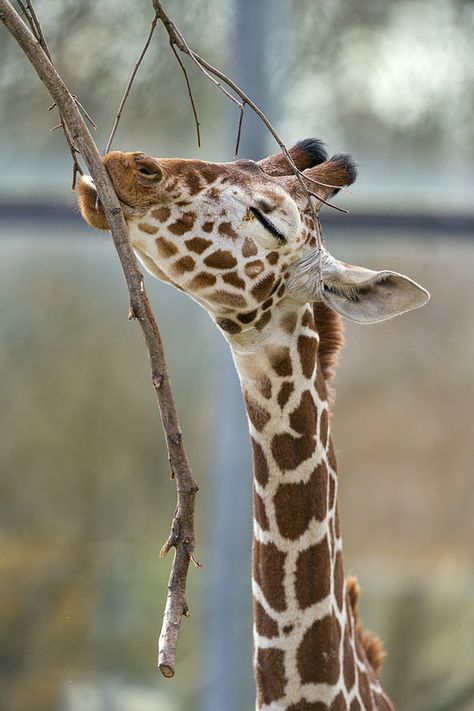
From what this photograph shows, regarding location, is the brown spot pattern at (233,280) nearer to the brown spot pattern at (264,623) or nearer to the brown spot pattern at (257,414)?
the brown spot pattern at (257,414)

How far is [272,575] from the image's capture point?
2035 mm

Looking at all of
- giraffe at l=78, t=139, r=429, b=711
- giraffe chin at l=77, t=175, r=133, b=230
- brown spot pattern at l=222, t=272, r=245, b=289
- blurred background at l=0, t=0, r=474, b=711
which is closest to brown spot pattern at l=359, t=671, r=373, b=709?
giraffe at l=78, t=139, r=429, b=711

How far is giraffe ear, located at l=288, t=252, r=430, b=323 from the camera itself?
189 cm

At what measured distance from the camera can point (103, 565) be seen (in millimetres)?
5027

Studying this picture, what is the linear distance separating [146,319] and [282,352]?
19.2 inches

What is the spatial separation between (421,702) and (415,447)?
1.22 metres

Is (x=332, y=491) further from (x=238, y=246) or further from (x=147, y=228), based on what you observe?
(x=147, y=228)

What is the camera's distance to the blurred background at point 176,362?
4875 mm

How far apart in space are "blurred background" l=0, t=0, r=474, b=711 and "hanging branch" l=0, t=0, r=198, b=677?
3.20 m

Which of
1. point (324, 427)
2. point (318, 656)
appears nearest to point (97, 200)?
point (324, 427)

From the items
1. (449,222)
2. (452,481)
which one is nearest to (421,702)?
(452,481)

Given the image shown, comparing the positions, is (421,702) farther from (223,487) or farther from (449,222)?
(449,222)

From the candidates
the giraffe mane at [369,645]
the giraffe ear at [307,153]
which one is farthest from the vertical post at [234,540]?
the giraffe ear at [307,153]

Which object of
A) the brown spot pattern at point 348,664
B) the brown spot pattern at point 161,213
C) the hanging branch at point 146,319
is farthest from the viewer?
the brown spot pattern at point 348,664
